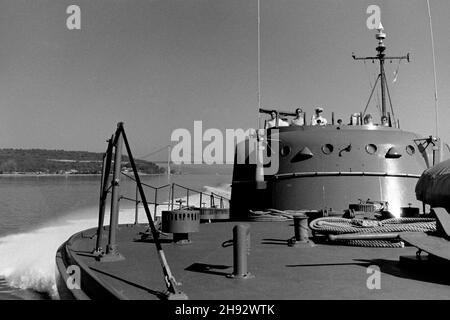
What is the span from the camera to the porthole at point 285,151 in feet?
33.2

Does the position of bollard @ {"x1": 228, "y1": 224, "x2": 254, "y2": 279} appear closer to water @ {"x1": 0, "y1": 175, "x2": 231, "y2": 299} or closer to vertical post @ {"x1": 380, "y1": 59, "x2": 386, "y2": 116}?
water @ {"x1": 0, "y1": 175, "x2": 231, "y2": 299}

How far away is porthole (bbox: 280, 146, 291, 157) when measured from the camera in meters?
10.1

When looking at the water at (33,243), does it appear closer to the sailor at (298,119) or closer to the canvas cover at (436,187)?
the sailor at (298,119)

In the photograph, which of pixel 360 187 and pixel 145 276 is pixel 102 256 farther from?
pixel 360 187

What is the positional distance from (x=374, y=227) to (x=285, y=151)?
4.68 m

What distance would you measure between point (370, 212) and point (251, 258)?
3326 millimetres

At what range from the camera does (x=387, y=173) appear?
979 centimetres

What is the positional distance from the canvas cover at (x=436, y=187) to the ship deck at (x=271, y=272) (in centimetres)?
80

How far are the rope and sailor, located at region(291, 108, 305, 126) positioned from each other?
17.1 feet

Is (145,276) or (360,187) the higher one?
Result: (360,187)

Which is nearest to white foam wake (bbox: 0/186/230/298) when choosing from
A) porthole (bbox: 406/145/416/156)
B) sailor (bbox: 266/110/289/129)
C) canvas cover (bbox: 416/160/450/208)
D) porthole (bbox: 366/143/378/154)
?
sailor (bbox: 266/110/289/129)

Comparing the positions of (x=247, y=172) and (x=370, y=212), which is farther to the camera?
(x=247, y=172)

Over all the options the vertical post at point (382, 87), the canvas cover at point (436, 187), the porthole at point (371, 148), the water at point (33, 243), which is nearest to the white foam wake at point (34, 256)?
the water at point (33, 243)
